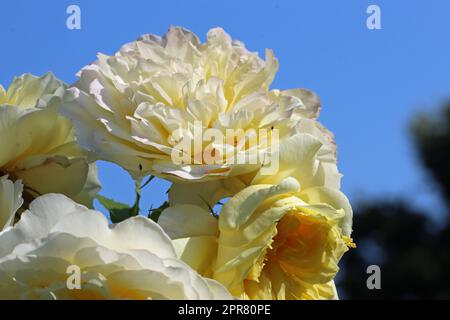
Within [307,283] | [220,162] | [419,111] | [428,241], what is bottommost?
[428,241]

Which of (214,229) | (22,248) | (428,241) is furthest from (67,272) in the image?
(428,241)

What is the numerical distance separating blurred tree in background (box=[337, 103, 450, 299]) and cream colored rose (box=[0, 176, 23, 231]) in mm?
12208

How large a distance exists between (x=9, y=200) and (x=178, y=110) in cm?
17

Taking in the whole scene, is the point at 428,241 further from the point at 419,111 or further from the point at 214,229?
the point at 214,229

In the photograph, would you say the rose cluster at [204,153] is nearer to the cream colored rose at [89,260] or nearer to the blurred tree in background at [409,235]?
the cream colored rose at [89,260]

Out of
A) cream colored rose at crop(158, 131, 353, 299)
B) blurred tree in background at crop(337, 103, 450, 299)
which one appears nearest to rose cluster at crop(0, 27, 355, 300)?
cream colored rose at crop(158, 131, 353, 299)

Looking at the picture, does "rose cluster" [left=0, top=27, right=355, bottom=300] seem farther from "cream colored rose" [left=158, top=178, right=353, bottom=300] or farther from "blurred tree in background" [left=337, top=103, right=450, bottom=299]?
"blurred tree in background" [left=337, top=103, right=450, bottom=299]

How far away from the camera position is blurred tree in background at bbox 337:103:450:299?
12.9m

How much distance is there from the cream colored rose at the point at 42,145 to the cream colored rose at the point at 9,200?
0.16 ft

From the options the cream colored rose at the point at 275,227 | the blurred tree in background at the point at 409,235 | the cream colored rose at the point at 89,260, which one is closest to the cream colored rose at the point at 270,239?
the cream colored rose at the point at 275,227

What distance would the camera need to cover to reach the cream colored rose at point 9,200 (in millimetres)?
784

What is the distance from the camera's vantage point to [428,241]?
1338 centimetres
